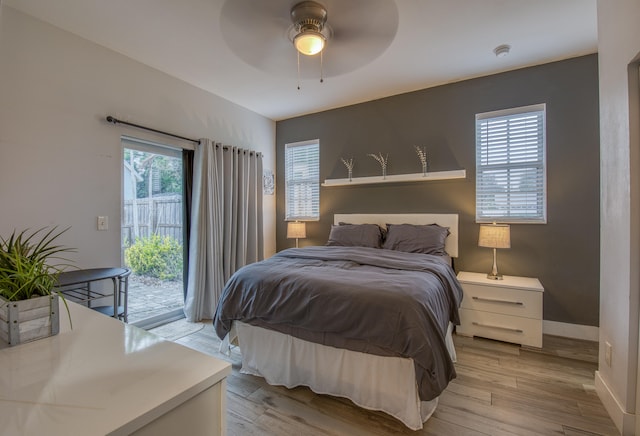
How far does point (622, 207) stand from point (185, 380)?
230 centimetres

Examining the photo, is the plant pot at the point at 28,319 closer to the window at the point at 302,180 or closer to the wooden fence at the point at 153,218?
the wooden fence at the point at 153,218

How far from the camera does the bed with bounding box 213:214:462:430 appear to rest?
1598mm

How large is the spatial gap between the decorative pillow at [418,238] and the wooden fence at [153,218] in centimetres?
242

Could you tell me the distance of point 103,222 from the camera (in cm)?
258

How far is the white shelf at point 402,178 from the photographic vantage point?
10.5ft

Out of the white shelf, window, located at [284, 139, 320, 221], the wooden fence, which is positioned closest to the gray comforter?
the white shelf

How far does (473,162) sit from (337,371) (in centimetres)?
263

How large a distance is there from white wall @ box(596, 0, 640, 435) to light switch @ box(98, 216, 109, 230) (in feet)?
12.2

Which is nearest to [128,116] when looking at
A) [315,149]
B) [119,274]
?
[119,274]

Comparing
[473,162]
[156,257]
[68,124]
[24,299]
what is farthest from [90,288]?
[473,162]

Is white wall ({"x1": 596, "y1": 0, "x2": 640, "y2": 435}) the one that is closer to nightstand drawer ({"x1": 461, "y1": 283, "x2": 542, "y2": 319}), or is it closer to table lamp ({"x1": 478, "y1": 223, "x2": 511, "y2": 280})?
nightstand drawer ({"x1": 461, "y1": 283, "x2": 542, "y2": 319})

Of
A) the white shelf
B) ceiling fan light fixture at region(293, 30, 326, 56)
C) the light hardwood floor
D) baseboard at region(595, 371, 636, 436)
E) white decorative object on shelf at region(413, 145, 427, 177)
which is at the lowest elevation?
the light hardwood floor

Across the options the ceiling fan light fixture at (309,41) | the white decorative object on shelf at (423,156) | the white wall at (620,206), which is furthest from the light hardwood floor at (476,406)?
the ceiling fan light fixture at (309,41)

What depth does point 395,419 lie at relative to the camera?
1.71 metres
